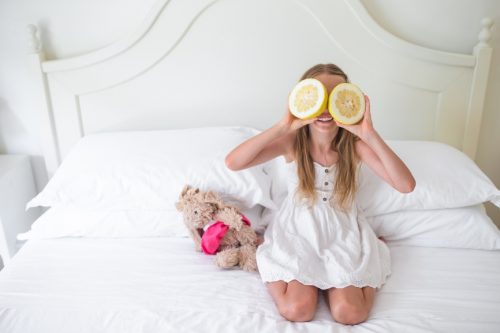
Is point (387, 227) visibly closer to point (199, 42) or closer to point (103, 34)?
point (199, 42)

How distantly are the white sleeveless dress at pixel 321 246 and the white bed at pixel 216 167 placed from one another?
7 cm

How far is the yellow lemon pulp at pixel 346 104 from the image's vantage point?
1.12 metres

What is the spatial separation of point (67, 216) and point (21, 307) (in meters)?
0.43

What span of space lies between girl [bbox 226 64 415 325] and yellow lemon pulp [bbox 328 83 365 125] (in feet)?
0.10

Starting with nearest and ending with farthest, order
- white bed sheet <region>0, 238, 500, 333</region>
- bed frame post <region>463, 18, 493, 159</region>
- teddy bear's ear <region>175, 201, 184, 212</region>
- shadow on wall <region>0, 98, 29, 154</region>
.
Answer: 1. white bed sheet <region>0, 238, 500, 333</region>
2. teddy bear's ear <region>175, 201, 184, 212</region>
3. bed frame post <region>463, 18, 493, 159</region>
4. shadow on wall <region>0, 98, 29, 154</region>

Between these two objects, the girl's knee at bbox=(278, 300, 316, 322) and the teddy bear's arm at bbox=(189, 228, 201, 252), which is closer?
the girl's knee at bbox=(278, 300, 316, 322)

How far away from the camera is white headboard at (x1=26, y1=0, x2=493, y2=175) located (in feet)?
5.19

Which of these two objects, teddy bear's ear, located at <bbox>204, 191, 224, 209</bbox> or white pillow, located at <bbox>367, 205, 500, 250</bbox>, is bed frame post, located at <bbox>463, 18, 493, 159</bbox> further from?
teddy bear's ear, located at <bbox>204, 191, 224, 209</bbox>

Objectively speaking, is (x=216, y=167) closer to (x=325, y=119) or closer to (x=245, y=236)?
(x=245, y=236)

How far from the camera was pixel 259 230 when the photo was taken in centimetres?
142

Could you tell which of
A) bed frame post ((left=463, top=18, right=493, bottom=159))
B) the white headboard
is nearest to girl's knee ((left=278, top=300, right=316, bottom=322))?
the white headboard

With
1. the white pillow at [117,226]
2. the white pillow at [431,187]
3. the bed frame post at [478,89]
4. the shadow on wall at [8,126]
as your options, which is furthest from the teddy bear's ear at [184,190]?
the bed frame post at [478,89]

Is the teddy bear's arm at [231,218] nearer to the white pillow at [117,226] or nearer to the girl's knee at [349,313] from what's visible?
the white pillow at [117,226]

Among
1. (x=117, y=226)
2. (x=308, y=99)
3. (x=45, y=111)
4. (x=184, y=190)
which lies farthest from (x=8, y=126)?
(x=308, y=99)
